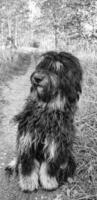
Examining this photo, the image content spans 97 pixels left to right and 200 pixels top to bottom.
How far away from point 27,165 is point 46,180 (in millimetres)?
319

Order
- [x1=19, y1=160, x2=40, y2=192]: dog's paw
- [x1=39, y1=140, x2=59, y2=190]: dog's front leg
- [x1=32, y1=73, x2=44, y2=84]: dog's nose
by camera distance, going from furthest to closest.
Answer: [x1=19, y1=160, x2=40, y2=192]: dog's paw → [x1=39, y1=140, x2=59, y2=190]: dog's front leg → [x1=32, y1=73, x2=44, y2=84]: dog's nose

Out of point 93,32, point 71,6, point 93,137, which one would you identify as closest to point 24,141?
point 93,137

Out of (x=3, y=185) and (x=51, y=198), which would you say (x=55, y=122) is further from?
(x=3, y=185)

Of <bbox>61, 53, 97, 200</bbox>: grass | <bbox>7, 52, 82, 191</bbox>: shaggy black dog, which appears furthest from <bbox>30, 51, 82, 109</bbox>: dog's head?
<bbox>61, 53, 97, 200</bbox>: grass

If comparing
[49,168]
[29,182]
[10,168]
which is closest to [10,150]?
[10,168]

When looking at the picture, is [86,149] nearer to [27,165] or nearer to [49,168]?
[49,168]

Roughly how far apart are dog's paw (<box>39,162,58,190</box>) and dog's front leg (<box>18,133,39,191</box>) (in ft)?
0.22

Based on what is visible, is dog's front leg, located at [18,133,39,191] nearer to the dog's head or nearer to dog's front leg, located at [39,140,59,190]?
dog's front leg, located at [39,140,59,190]

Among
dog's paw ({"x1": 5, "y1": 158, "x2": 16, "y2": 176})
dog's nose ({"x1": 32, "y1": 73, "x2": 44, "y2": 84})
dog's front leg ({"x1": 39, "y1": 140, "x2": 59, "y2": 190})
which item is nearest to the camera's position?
dog's nose ({"x1": 32, "y1": 73, "x2": 44, "y2": 84})

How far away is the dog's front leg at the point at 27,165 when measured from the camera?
7.58ft

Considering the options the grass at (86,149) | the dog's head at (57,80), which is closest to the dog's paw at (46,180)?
the grass at (86,149)

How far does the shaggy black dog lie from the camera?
204 centimetres

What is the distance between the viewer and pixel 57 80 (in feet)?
6.64

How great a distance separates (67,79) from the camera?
2.05 m
